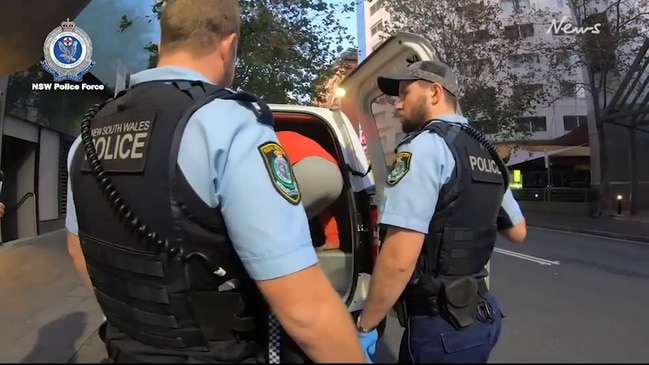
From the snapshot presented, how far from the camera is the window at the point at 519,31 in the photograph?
23.7 meters

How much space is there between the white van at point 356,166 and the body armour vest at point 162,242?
1452 mm

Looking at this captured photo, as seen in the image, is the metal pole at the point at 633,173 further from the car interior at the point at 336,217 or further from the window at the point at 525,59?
the car interior at the point at 336,217

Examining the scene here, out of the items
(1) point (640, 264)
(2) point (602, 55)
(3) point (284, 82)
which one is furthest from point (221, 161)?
(2) point (602, 55)

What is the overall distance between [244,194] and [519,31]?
82.7 ft

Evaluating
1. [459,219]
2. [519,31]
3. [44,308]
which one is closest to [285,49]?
[44,308]

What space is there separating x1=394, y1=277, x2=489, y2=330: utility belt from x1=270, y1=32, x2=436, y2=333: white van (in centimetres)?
51

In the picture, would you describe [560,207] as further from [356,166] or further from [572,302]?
[356,166]

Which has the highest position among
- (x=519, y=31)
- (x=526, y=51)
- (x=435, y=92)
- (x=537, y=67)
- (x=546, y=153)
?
(x=519, y=31)

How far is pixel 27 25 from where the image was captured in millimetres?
8812

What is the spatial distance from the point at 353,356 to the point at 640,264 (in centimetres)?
1019

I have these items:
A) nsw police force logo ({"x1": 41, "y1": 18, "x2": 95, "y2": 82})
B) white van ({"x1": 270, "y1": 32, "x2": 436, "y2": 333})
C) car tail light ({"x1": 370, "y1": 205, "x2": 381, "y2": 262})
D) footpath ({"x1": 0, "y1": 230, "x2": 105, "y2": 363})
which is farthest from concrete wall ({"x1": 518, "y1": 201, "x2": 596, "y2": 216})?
car tail light ({"x1": 370, "y1": 205, "x2": 381, "y2": 262})

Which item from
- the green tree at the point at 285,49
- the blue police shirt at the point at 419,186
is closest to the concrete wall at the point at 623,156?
the green tree at the point at 285,49

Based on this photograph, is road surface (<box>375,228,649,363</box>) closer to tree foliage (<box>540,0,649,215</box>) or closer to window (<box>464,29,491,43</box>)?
tree foliage (<box>540,0,649,215</box>)

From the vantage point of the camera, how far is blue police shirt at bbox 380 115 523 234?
2098mm
